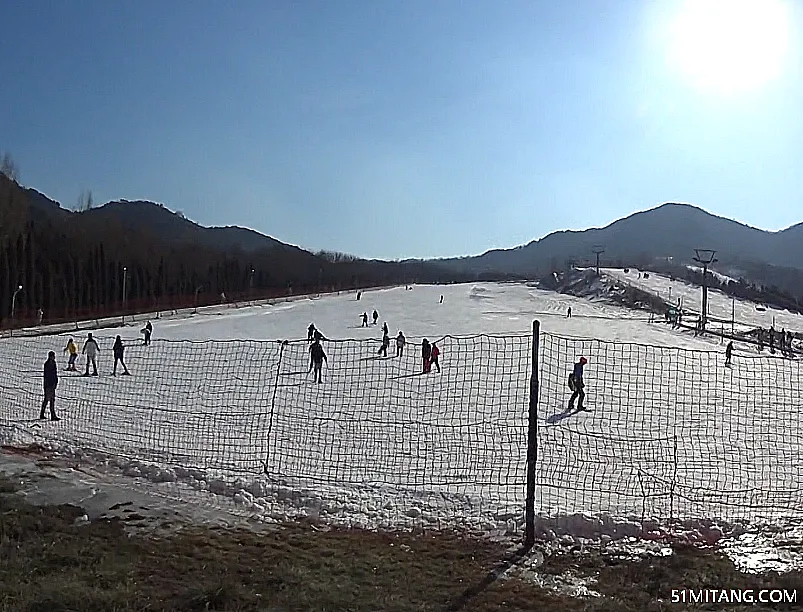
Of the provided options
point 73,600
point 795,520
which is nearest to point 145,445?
point 73,600

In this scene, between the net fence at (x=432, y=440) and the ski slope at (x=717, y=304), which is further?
the ski slope at (x=717, y=304)

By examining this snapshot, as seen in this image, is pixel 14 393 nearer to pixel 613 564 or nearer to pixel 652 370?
pixel 613 564

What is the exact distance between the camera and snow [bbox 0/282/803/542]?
8.48m

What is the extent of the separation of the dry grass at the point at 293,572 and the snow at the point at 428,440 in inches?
34.6

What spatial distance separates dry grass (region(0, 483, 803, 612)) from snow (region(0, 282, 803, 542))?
0.88 m

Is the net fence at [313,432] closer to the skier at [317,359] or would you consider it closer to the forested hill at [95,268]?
the skier at [317,359]

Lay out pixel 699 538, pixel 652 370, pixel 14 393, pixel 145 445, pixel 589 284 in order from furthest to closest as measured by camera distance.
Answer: pixel 589 284 < pixel 652 370 < pixel 14 393 < pixel 145 445 < pixel 699 538

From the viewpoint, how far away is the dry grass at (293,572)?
5.31 m

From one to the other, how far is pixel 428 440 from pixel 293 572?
25.3 feet

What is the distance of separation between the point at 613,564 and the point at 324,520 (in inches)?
114

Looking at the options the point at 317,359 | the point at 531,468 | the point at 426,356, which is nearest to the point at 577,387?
the point at 317,359

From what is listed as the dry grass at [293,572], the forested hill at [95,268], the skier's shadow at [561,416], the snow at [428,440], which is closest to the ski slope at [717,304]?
the forested hill at [95,268]

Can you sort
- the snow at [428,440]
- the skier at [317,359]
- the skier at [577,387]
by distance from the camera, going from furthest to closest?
1. the skier at [317,359]
2. the skier at [577,387]
3. the snow at [428,440]

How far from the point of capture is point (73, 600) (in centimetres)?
517
